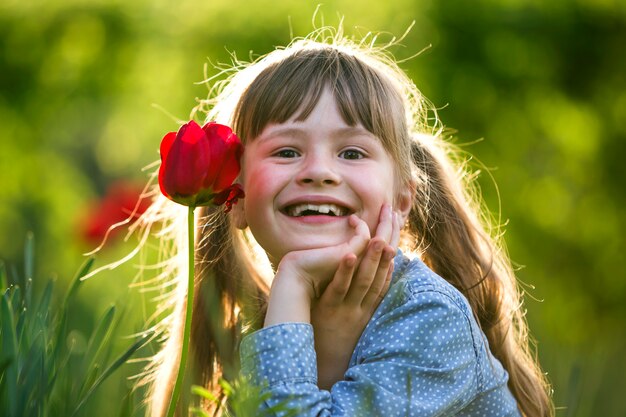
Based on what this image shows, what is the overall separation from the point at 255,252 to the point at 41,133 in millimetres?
3887

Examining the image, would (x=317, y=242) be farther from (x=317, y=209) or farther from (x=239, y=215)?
(x=239, y=215)

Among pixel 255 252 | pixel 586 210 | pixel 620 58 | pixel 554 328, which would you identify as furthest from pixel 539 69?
pixel 255 252

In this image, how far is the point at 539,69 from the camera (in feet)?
16.4

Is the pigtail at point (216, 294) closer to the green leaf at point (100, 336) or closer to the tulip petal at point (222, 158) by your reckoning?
the tulip petal at point (222, 158)

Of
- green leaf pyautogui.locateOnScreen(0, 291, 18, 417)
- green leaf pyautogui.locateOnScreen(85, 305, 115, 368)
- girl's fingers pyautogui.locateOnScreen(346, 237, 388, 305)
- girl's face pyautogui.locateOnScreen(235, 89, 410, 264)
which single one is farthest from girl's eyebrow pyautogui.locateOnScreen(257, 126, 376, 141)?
green leaf pyautogui.locateOnScreen(0, 291, 18, 417)

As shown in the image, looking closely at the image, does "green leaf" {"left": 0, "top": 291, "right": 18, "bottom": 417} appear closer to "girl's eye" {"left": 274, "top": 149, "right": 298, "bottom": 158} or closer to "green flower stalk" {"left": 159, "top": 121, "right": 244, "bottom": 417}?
"green flower stalk" {"left": 159, "top": 121, "right": 244, "bottom": 417}

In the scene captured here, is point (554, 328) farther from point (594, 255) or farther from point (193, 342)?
point (193, 342)

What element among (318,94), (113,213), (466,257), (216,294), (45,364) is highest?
(113,213)

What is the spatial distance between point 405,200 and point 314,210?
352 millimetres

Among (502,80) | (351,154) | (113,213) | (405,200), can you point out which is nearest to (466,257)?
(405,200)

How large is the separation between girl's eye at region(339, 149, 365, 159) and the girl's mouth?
12 cm

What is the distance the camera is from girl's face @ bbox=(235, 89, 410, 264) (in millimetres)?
1947

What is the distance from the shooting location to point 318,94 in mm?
2078

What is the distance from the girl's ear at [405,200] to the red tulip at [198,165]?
2.16ft
